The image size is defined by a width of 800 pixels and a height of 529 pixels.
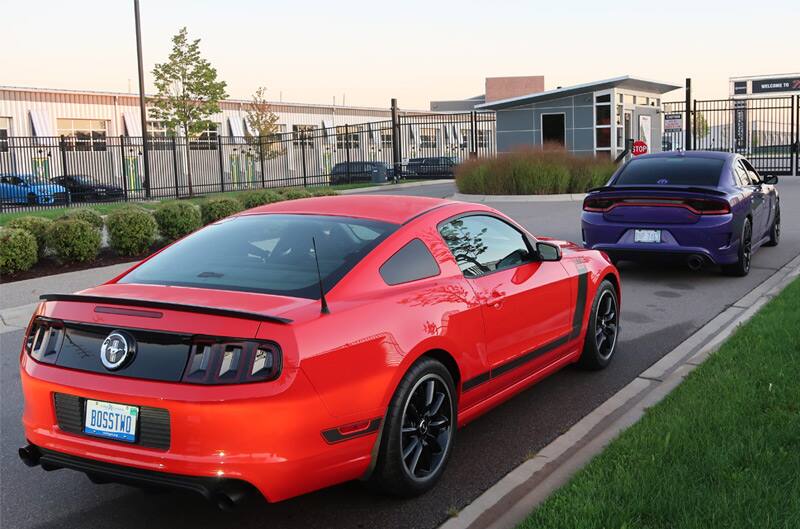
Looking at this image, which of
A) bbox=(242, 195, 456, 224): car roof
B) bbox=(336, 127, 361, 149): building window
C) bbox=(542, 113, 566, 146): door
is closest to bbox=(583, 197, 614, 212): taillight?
bbox=(242, 195, 456, 224): car roof

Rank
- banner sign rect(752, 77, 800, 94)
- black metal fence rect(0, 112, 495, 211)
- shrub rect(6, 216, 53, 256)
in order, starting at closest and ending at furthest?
shrub rect(6, 216, 53, 256) → black metal fence rect(0, 112, 495, 211) → banner sign rect(752, 77, 800, 94)

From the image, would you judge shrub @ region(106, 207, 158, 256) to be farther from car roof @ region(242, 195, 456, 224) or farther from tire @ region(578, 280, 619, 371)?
tire @ region(578, 280, 619, 371)

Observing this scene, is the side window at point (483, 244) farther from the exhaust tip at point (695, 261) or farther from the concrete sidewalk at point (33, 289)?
the concrete sidewalk at point (33, 289)

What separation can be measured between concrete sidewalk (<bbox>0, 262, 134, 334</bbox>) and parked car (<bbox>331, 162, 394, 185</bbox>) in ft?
83.3

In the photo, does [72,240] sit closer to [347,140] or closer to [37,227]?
[37,227]

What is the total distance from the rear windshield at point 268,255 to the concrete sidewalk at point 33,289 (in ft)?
16.7

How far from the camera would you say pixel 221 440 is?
3420 mm

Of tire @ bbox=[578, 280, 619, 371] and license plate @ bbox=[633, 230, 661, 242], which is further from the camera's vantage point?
license plate @ bbox=[633, 230, 661, 242]

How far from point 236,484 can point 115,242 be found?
33.5 ft

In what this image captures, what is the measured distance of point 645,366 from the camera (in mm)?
6750

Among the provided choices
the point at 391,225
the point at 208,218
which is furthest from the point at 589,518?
the point at 208,218

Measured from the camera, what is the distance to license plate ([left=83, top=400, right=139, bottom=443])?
3.54 meters

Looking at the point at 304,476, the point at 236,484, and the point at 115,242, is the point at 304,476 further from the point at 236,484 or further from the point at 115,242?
the point at 115,242

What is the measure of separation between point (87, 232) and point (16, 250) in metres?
1.16
